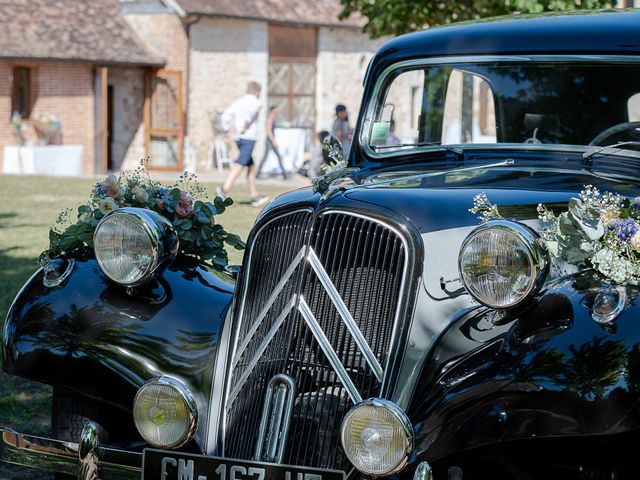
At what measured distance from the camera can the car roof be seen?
13.2 feet

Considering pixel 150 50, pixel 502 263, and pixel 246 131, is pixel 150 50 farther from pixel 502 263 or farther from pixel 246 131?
pixel 502 263

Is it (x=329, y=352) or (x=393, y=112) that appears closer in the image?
(x=329, y=352)

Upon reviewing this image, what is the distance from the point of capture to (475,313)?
3133mm

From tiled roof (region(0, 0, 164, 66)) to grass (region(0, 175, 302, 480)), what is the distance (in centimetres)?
479

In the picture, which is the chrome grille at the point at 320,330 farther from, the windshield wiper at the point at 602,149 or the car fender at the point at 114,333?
the windshield wiper at the point at 602,149

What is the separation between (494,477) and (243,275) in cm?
107

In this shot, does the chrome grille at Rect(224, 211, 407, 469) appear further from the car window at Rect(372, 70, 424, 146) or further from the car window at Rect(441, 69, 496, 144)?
the car window at Rect(372, 70, 424, 146)

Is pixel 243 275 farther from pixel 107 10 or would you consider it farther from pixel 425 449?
pixel 107 10

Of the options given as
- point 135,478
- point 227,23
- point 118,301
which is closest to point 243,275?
point 118,301

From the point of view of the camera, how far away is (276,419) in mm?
3234

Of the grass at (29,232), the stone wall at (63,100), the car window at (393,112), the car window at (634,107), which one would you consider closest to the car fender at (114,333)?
the grass at (29,232)

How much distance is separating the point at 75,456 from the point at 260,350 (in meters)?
0.71

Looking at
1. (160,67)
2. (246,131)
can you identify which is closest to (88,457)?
(246,131)

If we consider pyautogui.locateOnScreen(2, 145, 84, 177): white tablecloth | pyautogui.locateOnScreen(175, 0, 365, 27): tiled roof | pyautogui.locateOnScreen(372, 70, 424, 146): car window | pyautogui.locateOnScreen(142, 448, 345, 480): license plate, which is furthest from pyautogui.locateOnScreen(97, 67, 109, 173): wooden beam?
pyautogui.locateOnScreen(142, 448, 345, 480): license plate
